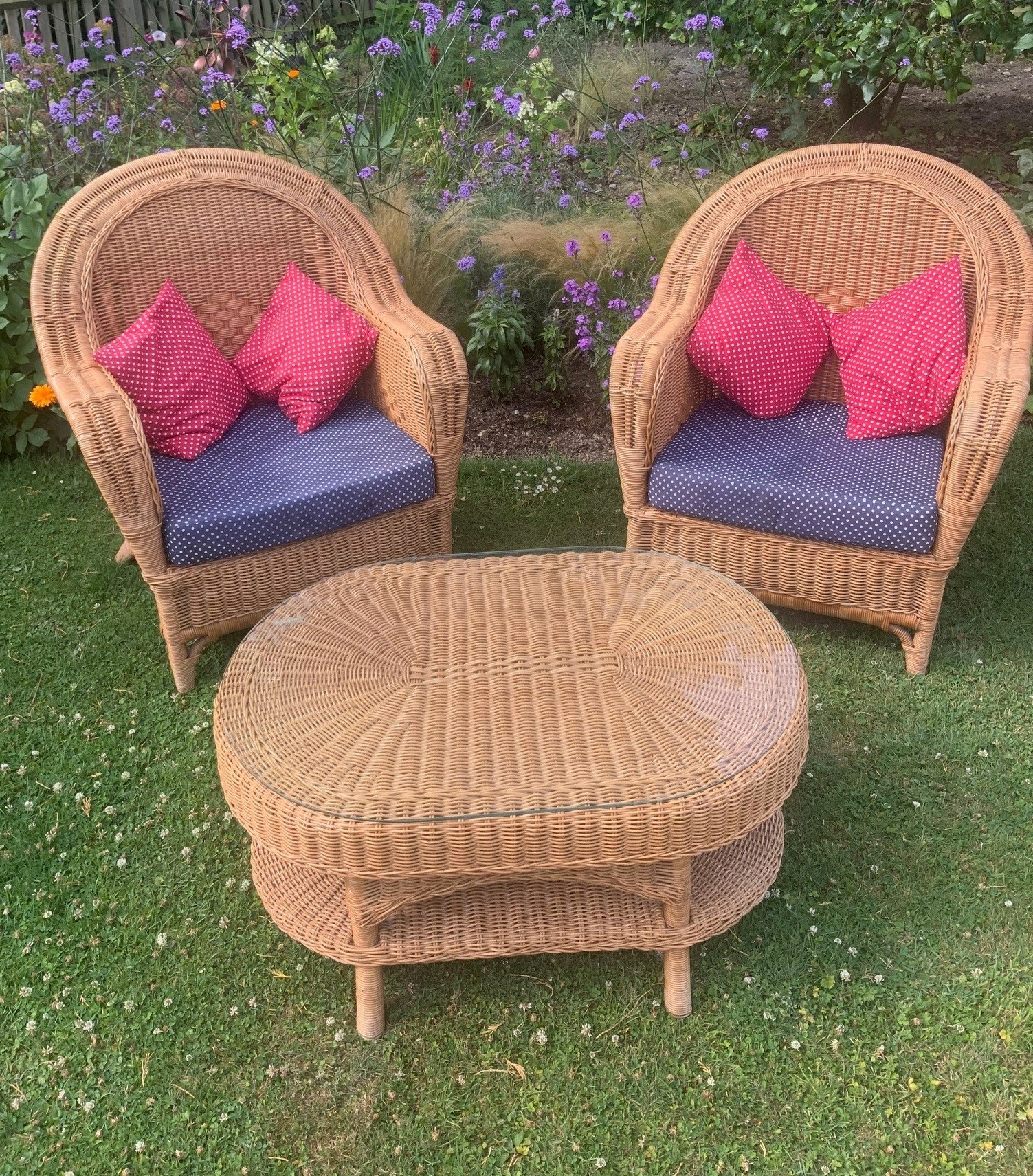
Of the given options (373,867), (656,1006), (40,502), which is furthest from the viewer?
(40,502)

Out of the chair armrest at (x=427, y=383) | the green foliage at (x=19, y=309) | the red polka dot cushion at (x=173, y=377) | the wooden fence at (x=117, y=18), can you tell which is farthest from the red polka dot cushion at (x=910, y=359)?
the wooden fence at (x=117, y=18)

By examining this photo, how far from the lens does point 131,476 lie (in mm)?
2533

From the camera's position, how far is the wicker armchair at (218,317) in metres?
2.63

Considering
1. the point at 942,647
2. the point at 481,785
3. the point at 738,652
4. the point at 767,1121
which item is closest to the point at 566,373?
the point at 942,647

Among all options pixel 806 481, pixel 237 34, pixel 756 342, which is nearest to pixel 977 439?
pixel 806 481

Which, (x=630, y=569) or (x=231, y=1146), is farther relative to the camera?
(x=630, y=569)

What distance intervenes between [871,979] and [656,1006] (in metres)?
0.43

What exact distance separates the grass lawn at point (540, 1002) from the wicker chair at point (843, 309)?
12.3 inches

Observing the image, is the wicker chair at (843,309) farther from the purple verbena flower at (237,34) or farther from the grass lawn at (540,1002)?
the purple verbena flower at (237,34)

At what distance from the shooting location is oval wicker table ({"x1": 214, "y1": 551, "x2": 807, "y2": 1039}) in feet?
5.79

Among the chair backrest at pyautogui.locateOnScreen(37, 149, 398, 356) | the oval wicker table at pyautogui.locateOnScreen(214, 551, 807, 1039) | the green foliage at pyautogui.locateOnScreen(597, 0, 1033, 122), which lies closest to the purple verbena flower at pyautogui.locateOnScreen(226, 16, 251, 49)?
the chair backrest at pyautogui.locateOnScreen(37, 149, 398, 356)

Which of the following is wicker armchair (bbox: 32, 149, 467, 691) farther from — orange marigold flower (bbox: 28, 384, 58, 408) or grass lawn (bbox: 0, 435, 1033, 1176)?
orange marigold flower (bbox: 28, 384, 58, 408)

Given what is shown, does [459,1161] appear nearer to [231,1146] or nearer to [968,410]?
[231,1146]

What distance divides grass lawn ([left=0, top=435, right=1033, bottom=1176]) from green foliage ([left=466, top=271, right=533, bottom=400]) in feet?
5.90
